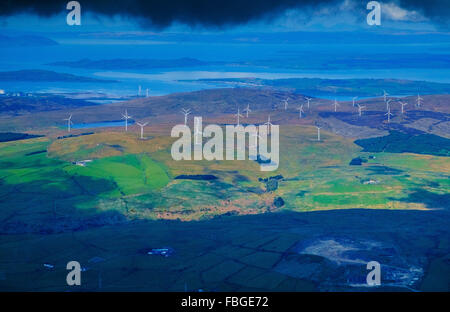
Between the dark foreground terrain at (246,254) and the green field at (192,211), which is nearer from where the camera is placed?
the dark foreground terrain at (246,254)

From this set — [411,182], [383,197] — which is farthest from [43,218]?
[411,182]

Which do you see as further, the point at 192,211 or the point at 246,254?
the point at 192,211

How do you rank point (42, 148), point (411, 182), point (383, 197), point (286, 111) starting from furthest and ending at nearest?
point (286, 111)
point (42, 148)
point (411, 182)
point (383, 197)

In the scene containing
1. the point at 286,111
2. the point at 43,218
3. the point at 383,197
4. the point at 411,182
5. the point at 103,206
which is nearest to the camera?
the point at 43,218

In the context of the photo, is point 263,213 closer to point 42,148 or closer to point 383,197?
point 383,197

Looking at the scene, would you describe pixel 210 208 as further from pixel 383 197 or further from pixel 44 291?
pixel 44 291

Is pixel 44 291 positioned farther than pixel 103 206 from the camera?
No

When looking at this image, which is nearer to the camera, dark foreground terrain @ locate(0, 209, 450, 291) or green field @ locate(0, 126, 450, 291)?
dark foreground terrain @ locate(0, 209, 450, 291)

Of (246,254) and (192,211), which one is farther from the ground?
(192,211)

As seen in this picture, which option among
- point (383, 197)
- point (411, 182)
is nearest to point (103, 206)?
point (383, 197)
